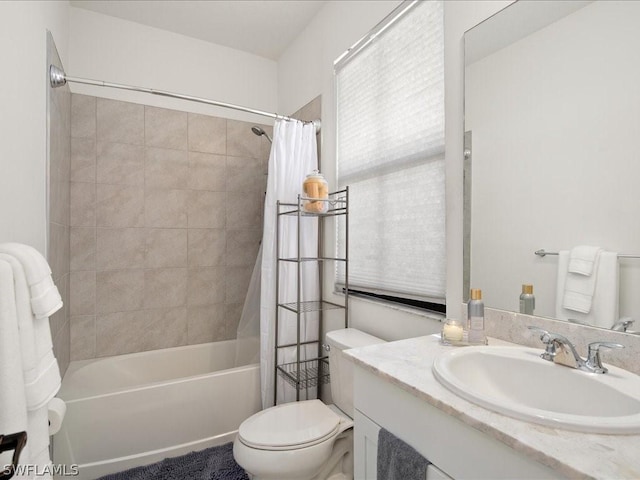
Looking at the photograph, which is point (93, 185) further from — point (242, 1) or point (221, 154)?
point (242, 1)

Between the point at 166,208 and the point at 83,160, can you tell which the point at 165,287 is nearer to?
the point at 166,208

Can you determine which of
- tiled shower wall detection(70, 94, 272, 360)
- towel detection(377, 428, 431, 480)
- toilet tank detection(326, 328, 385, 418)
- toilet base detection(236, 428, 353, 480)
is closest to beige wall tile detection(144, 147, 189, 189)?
tiled shower wall detection(70, 94, 272, 360)

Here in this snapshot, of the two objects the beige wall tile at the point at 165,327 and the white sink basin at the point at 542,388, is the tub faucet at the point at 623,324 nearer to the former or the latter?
the white sink basin at the point at 542,388

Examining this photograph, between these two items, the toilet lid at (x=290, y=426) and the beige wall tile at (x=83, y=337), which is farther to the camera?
the beige wall tile at (x=83, y=337)

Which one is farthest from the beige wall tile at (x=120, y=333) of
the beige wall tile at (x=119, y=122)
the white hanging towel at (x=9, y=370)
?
the white hanging towel at (x=9, y=370)

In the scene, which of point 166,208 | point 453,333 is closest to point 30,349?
point 453,333

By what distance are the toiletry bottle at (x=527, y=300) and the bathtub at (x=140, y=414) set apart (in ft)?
5.14

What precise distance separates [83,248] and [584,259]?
106 inches

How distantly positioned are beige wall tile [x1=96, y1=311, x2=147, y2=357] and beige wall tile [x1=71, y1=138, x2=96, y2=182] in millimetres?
958

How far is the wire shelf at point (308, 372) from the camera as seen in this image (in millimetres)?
2073

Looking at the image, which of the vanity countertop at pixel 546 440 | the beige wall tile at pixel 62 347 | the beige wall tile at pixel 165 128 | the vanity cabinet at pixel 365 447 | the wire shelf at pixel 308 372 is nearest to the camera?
the vanity countertop at pixel 546 440

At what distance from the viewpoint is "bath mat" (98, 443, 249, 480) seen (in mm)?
1695

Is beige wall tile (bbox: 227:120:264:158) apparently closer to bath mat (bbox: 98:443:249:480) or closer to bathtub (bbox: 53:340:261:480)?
bathtub (bbox: 53:340:261:480)

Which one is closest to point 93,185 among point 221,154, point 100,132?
point 100,132
